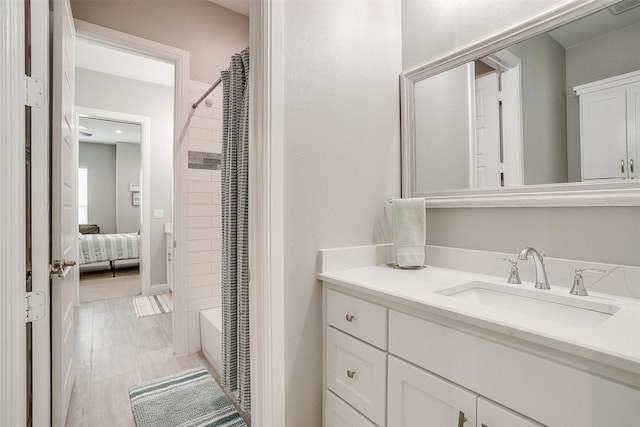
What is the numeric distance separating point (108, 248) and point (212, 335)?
4.08 metres

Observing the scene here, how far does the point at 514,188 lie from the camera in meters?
1.30

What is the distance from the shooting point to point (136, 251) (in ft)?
17.9

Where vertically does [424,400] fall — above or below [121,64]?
below

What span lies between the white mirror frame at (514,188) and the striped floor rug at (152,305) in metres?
3.15

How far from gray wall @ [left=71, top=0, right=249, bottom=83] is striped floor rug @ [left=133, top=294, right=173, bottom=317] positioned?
2542mm

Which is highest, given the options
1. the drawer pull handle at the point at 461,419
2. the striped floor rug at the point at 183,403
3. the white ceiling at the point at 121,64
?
the white ceiling at the point at 121,64

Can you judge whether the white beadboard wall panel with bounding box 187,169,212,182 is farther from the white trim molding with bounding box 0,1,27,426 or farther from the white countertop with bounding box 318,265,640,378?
the white countertop with bounding box 318,265,640,378

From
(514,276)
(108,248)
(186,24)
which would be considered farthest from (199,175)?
(108,248)

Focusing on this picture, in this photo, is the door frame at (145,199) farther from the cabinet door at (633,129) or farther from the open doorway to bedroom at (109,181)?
the cabinet door at (633,129)

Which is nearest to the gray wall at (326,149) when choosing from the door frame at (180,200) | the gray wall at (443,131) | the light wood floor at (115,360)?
the gray wall at (443,131)

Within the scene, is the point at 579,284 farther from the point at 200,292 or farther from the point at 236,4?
the point at 236,4

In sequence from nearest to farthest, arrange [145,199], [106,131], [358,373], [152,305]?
[358,373] → [152,305] → [145,199] → [106,131]

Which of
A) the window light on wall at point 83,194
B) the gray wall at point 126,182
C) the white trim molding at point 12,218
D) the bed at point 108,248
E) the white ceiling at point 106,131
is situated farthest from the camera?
the gray wall at point 126,182

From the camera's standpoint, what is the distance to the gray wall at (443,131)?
1500 millimetres
